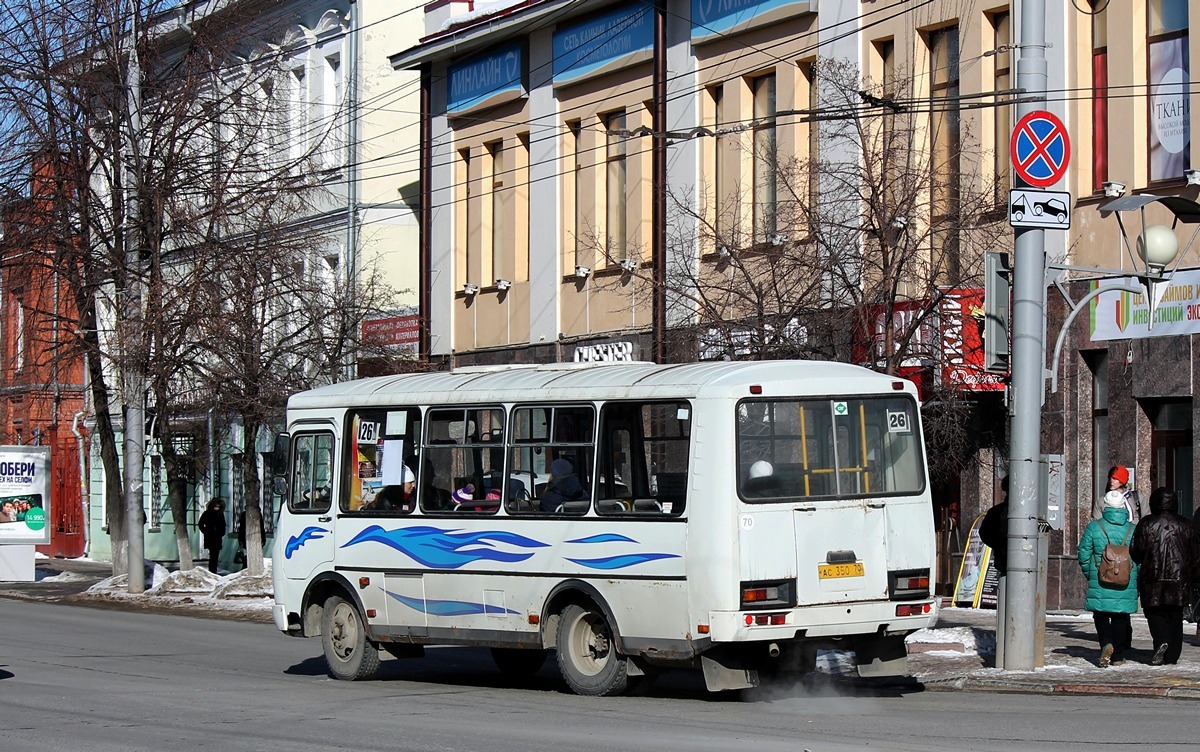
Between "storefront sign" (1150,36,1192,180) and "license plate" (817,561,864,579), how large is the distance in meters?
9.31

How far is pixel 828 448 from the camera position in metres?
13.6

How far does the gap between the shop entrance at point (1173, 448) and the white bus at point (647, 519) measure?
7973 mm

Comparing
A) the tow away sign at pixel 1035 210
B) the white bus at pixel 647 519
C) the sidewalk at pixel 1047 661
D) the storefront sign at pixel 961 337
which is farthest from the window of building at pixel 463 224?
the tow away sign at pixel 1035 210

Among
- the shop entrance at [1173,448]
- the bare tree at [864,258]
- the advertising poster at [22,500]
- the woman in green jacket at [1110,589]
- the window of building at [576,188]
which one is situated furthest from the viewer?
the advertising poster at [22,500]

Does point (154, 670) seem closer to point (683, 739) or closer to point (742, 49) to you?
point (683, 739)

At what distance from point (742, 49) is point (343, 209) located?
44.7 feet

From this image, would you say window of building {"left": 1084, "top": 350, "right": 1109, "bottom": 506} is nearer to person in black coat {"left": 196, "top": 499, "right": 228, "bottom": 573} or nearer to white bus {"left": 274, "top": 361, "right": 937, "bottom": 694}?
white bus {"left": 274, "top": 361, "right": 937, "bottom": 694}

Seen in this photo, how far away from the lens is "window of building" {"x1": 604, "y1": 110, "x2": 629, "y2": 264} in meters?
29.9

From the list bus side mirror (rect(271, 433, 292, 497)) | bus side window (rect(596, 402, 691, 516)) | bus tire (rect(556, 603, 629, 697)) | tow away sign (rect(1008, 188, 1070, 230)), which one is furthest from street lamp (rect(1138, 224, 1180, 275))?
bus side mirror (rect(271, 433, 292, 497))

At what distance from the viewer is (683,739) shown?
37.4 feet

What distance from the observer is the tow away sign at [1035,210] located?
49.8ft

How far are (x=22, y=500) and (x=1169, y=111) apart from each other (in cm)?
2518

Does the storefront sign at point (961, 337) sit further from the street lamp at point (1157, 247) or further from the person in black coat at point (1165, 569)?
the person in black coat at point (1165, 569)

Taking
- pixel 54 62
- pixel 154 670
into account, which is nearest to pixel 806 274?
pixel 154 670
